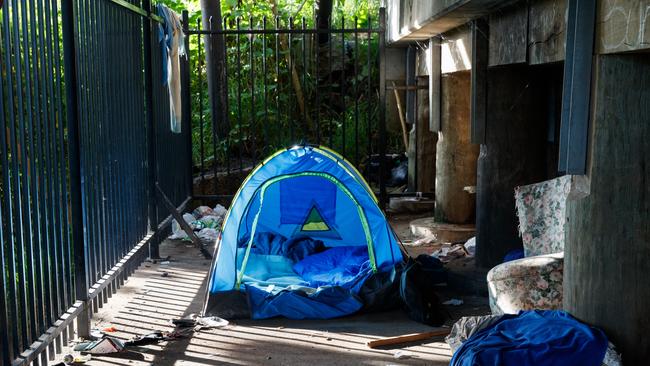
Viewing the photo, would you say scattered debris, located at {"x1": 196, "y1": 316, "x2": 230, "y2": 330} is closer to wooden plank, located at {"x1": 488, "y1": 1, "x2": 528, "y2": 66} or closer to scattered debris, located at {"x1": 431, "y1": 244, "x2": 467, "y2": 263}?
scattered debris, located at {"x1": 431, "y1": 244, "x2": 467, "y2": 263}

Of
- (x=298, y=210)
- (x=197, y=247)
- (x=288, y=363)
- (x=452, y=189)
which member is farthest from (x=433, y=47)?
(x=288, y=363)

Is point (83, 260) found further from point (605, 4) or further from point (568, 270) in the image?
point (605, 4)

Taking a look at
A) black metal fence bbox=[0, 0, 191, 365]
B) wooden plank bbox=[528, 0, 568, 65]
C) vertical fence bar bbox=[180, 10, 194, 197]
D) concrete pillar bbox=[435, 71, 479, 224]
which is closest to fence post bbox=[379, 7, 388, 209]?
concrete pillar bbox=[435, 71, 479, 224]

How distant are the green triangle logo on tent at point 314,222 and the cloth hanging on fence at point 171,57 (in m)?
1.84

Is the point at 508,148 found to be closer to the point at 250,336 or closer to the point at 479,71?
the point at 479,71

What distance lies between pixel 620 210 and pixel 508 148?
3.17 meters

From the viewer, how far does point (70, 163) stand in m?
5.79

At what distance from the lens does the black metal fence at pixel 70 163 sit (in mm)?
4625

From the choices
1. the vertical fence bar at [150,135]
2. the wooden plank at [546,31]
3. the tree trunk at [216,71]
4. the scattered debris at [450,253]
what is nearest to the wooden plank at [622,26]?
the wooden plank at [546,31]

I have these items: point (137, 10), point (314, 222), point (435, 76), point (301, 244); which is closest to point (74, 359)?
point (301, 244)

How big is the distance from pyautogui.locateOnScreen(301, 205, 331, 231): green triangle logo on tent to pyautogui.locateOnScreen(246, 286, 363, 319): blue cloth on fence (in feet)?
6.63

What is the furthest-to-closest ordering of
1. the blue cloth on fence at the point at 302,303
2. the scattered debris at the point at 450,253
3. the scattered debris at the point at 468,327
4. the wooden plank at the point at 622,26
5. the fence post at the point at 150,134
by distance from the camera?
the fence post at the point at 150,134
the scattered debris at the point at 450,253
the blue cloth on fence at the point at 302,303
the scattered debris at the point at 468,327
the wooden plank at the point at 622,26

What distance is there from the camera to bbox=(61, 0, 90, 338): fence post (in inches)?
229

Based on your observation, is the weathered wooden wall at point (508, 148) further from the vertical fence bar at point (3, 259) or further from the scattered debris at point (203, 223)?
the vertical fence bar at point (3, 259)
